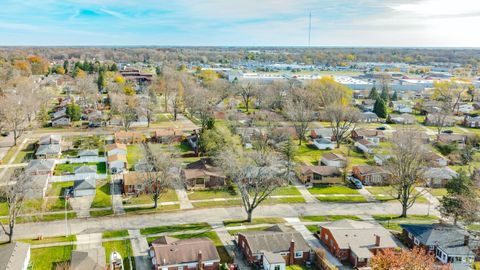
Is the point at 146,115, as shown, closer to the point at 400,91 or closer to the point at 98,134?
the point at 98,134

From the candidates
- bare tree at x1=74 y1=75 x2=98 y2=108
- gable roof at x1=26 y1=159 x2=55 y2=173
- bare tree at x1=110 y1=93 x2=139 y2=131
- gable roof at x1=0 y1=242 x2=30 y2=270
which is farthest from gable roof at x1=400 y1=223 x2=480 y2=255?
bare tree at x1=74 y1=75 x2=98 y2=108

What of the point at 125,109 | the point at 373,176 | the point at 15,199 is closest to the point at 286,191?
the point at 373,176

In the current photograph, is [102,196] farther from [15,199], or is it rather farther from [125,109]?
[125,109]

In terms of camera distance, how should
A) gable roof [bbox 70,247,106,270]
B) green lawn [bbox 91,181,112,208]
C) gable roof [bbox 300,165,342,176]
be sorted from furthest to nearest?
gable roof [bbox 300,165,342,176] → green lawn [bbox 91,181,112,208] → gable roof [bbox 70,247,106,270]

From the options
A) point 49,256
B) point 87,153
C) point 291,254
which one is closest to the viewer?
point 49,256

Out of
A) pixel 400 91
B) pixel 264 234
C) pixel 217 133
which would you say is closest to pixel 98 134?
pixel 217 133

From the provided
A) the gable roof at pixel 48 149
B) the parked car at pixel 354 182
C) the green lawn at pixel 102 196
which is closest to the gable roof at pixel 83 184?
the green lawn at pixel 102 196

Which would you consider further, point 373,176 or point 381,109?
point 381,109

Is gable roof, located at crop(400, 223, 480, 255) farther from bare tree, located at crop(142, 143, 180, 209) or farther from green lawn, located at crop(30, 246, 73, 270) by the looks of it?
green lawn, located at crop(30, 246, 73, 270)
